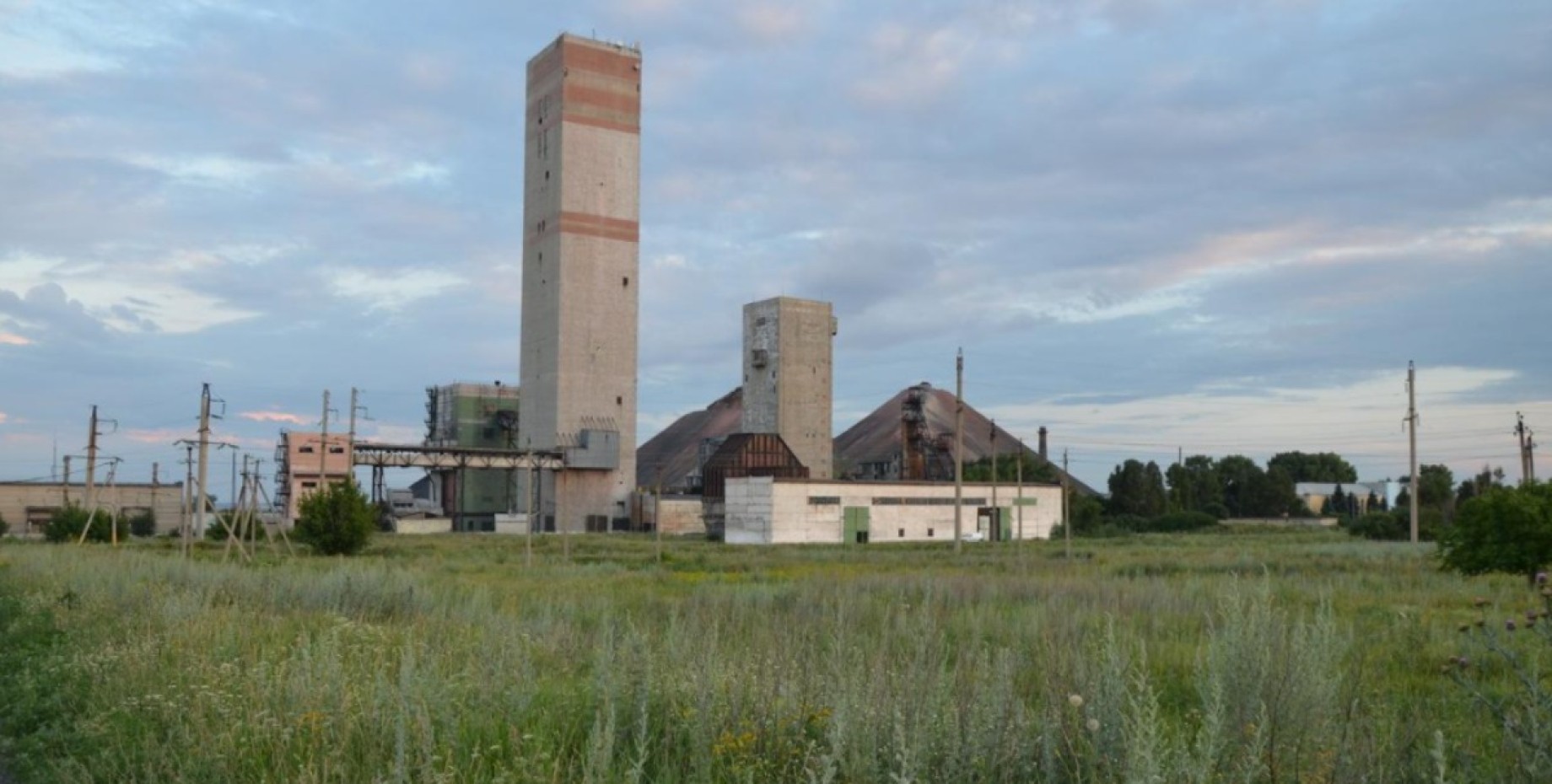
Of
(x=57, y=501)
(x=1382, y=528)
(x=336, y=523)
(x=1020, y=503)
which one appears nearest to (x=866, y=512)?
(x=1020, y=503)

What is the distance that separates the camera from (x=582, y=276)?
75812 mm

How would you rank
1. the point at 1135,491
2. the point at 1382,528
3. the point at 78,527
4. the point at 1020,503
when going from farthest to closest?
the point at 1135,491 → the point at 1382,528 → the point at 78,527 → the point at 1020,503

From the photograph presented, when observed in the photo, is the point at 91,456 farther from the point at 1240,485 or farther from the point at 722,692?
the point at 1240,485

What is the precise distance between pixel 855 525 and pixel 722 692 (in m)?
54.6

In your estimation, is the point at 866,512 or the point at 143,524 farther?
the point at 143,524

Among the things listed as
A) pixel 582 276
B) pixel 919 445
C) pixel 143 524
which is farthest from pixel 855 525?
pixel 143 524

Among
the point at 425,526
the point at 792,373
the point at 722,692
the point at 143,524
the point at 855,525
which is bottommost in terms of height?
the point at 425,526

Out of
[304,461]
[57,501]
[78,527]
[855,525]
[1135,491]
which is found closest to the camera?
[78,527]

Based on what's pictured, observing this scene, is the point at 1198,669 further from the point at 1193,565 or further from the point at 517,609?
the point at 1193,565

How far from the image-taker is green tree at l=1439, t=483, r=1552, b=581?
22859mm

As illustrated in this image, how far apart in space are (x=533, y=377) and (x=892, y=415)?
108 m

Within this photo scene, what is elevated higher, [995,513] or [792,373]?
[792,373]

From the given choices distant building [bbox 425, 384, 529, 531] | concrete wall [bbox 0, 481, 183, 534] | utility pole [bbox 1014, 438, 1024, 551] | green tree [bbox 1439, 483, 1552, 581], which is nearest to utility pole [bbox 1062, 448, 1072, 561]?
utility pole [bbox 1014, 438, 1024, 551]

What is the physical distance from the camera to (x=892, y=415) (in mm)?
179250
